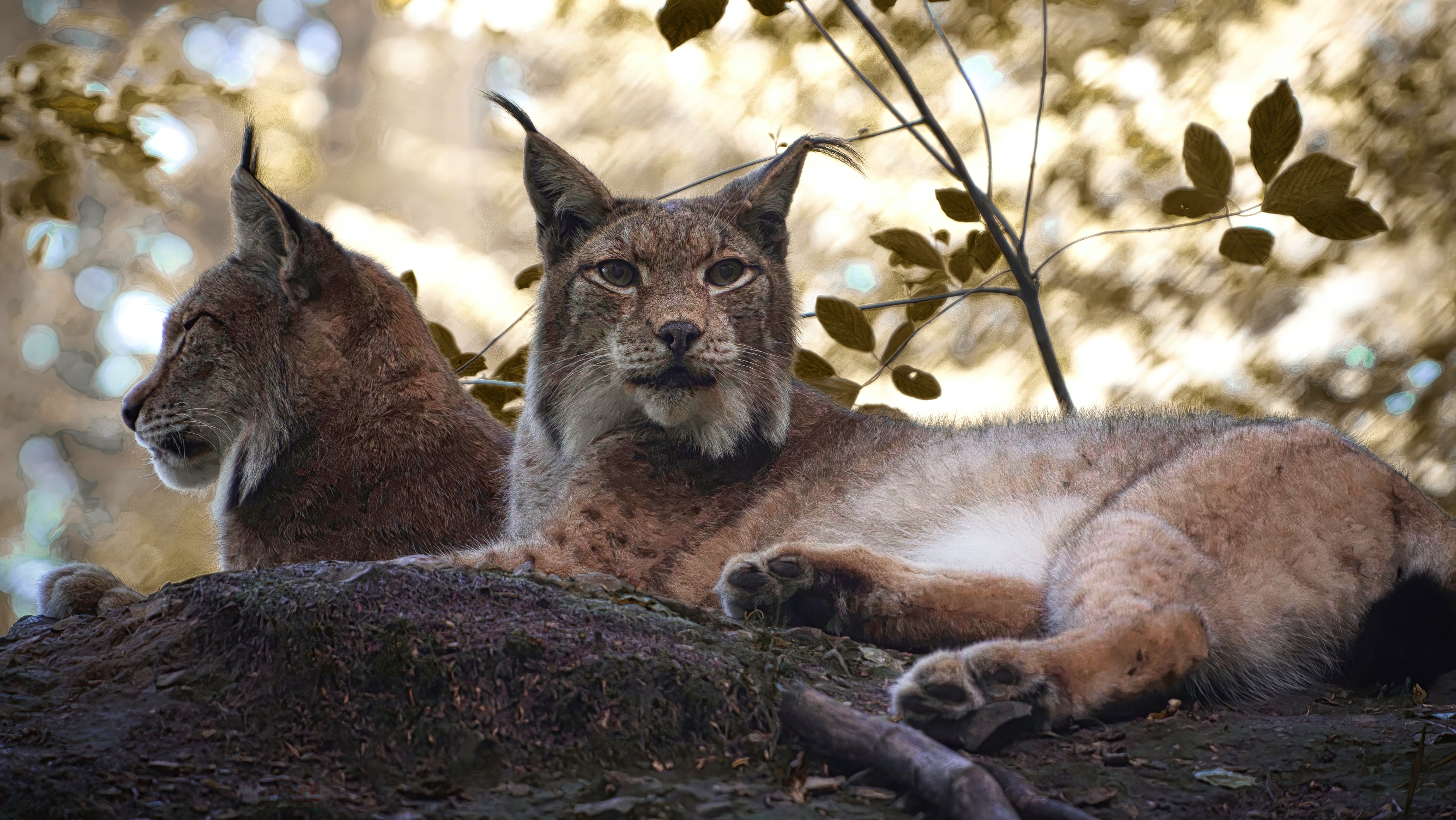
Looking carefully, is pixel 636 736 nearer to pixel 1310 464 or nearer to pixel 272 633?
pixel 272 633

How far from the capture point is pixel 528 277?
4660mm

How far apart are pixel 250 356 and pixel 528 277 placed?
131cm

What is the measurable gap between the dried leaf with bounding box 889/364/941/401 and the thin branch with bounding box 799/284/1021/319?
31cm

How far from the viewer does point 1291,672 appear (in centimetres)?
288

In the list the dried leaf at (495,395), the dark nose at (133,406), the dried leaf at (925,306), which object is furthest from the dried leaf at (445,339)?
the dried leaf at (925,306)

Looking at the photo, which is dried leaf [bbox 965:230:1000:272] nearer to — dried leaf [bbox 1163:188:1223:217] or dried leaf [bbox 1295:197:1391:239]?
dried leaf [bbox 1163:188:1223:217]

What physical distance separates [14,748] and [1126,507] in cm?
277

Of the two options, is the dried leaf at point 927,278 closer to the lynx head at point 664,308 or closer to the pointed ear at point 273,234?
the lynx head at point 664,308

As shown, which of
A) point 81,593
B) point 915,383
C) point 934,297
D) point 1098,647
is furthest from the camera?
point 915,383

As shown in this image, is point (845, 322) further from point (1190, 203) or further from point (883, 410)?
point (1190, 203)

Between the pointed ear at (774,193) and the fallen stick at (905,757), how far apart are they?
2119 millimetres

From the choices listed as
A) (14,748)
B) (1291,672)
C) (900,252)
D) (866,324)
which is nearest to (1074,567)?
(1291,672)


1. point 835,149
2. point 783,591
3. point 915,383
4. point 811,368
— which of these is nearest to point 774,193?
point 835,149

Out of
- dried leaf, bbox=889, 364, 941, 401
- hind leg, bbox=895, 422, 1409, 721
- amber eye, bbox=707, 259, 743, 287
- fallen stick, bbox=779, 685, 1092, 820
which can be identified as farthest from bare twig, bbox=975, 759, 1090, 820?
dried leaf, bbox=889, 364, 941, 401
